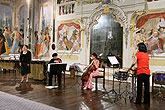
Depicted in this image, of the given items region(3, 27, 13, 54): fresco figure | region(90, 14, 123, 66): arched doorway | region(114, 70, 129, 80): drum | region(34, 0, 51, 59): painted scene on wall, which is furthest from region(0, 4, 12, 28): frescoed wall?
region(114, 70, 129, 80): drum

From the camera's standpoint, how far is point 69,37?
11531 millimetres

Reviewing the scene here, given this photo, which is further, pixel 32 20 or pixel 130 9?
pixel 32 20

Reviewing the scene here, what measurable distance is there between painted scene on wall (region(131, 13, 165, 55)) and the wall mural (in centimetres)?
386

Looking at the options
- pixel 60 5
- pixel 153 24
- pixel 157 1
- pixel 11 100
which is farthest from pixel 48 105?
pixel 60 5

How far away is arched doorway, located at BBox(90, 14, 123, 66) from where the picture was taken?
9242mm

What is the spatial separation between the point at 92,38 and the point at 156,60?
3.84 metres

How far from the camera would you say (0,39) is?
1382cm

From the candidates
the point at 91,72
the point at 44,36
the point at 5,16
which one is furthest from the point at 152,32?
the point at 5,16

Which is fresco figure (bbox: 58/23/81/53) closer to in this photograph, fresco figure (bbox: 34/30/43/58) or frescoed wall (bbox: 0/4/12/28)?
fresco figure (bbox: 34/30/43/58)

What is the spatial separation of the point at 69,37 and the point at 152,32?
5359 millimetres

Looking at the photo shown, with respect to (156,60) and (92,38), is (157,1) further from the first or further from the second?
(92,38)

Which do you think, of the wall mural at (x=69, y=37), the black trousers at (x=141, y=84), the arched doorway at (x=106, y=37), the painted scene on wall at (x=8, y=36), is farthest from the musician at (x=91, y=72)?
the painted scene on wall at (x=8, y=36)

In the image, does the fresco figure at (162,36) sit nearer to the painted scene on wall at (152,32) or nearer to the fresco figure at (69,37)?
the painted scene on wall at (152,32)

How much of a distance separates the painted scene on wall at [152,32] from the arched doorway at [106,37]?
1042mm
